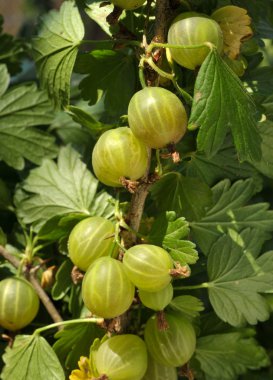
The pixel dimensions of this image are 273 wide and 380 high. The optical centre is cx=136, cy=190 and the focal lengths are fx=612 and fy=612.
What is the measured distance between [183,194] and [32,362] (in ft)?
0.90

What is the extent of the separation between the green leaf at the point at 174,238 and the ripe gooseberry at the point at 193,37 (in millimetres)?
165

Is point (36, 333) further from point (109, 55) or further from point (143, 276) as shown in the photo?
point (109, 55)

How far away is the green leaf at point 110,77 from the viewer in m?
0.75

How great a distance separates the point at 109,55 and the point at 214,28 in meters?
0.17

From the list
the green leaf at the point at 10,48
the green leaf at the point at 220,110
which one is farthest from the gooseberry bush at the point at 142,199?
the green leaf at the point at 10,48

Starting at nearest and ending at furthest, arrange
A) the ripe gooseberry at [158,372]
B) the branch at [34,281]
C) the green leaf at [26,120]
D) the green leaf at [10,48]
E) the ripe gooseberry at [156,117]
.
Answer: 1. the ripe gooseberry at [156,117]
2. the ripe gooseberry at [158,372]
3. the branch at [34,281]
4. the green leaf at [26,120]
5. the green leaf at [10,48]

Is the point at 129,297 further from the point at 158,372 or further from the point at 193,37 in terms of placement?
the point at 193,37

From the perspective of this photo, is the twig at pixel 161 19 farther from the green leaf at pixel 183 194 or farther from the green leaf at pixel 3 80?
the green leaf at pixel 3 80

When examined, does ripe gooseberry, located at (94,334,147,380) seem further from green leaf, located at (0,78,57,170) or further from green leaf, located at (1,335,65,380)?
green leaf, located at (0,78,57,170)

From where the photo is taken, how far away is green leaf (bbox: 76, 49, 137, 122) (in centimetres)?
75

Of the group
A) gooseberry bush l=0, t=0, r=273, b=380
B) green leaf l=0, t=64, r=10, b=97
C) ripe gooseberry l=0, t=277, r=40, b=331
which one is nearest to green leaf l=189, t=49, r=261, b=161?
gooseberry bush l=0, t=0, r=273, b=380

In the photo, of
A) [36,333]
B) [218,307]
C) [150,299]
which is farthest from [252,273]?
[36,333]

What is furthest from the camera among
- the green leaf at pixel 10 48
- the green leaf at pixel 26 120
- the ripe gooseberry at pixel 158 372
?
the green leaf at pixel 10 48

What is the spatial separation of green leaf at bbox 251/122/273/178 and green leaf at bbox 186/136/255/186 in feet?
0.24
